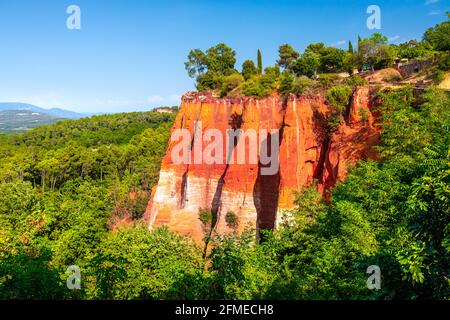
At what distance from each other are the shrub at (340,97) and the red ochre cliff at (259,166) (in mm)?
596

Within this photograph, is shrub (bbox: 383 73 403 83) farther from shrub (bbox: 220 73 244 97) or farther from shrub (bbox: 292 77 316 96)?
shrub (bbox: 220 73 244 97)

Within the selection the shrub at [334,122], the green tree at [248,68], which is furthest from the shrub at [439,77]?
the green tree at [248,68]

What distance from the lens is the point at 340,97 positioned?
2697 cm

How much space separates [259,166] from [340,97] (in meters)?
8.16

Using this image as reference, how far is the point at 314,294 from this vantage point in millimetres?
12289

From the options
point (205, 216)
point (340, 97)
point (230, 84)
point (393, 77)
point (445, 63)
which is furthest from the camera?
point (230, 84)

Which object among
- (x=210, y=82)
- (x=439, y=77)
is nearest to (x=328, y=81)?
(x=439, y=77)

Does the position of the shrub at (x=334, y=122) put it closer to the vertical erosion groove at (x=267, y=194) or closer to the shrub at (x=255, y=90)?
the vertical erosion groove at (x=267, y=194)

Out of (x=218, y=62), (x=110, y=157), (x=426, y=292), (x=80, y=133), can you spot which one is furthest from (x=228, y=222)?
(x=80, y=133)

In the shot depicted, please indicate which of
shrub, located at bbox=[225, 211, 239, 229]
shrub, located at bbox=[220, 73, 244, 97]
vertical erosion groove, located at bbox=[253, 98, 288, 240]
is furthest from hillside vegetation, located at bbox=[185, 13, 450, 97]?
shrub, located at bbox=[225, 211, 239, 229]

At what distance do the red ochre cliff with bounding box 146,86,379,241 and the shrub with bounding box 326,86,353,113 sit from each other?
60 centimetres

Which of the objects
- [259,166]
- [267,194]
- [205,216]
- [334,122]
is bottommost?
[205,216]

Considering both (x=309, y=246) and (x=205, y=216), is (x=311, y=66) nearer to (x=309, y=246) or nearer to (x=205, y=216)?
(x=205, y=216)

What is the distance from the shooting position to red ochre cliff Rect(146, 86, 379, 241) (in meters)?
26.5
